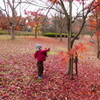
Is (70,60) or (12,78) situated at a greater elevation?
(70,60)

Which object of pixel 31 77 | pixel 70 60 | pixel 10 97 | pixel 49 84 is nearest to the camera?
pixel 10 97

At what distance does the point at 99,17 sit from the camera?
1468 cm

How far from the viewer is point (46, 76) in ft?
20.9

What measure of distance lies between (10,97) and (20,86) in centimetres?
79

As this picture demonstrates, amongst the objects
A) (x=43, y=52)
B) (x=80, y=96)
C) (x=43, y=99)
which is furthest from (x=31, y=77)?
(x=80, y=96)

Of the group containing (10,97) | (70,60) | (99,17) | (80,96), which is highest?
(99,17)

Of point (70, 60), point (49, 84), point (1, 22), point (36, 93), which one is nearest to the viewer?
point (36, 93)

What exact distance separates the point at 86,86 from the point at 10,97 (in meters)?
3.36

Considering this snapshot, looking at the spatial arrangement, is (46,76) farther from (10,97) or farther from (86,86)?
(10,97)

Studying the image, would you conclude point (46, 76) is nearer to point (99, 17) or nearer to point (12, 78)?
point (12, 78)

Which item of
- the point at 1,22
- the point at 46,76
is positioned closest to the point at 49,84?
the point at 46,76

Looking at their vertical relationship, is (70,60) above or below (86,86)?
above

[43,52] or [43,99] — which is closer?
[43,99]

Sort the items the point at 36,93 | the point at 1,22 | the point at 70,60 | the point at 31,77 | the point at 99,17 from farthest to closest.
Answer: the point at 1,22
the point at 99,17
the point at 70,60
the point at 31,77
the point at 36,93
